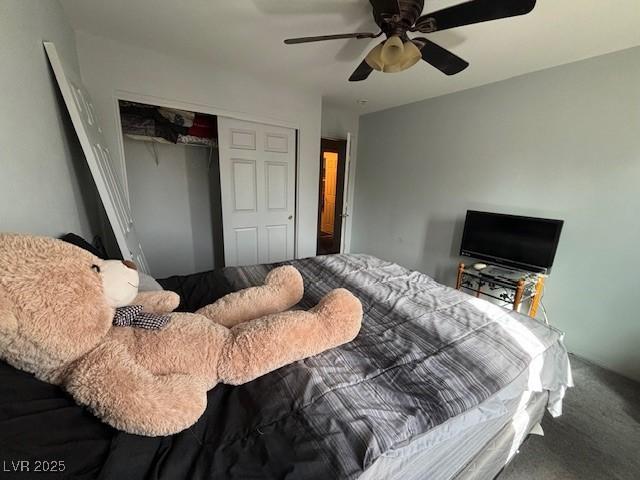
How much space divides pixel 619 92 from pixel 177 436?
3.14 metres

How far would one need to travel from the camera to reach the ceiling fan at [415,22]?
1.14 metres

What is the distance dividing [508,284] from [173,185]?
3.42 meters

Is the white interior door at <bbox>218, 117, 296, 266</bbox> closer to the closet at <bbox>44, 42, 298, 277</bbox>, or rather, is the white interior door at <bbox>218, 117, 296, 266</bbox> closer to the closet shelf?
the closet at <bbox>44, 42, 298, 277</bbox>

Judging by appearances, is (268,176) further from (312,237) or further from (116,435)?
(116,435)

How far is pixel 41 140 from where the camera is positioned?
1166mm

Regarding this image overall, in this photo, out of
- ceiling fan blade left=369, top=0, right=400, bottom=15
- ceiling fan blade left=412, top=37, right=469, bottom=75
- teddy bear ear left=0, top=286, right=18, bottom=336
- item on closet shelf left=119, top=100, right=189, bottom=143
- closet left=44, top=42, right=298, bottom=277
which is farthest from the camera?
closet left=44, top=42, right=298, bottom=277

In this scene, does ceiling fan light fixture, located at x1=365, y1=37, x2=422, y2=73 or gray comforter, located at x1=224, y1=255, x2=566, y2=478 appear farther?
ceiling fan light fixture, located at x1=365, y1=37, x2=422, y2=73

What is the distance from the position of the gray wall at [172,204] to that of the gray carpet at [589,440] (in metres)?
3.22

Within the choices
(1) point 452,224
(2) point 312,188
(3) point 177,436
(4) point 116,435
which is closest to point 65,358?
(4) point 116,435

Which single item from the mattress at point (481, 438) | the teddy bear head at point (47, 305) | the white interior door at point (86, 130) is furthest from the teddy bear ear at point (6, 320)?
the white interior door at point (86, 130)

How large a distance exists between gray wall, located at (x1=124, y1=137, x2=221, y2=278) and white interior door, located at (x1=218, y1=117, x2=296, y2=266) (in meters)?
0.48

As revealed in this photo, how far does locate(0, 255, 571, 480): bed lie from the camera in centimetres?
56

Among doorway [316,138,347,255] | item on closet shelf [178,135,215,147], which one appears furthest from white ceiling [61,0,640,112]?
doorway [316,138,347,255]

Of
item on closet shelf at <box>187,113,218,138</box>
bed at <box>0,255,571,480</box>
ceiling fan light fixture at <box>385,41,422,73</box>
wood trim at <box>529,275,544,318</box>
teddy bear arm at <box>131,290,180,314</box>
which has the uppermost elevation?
ceiling fan light fixture at <box>385,41,422,73</box>
